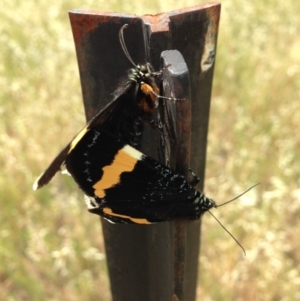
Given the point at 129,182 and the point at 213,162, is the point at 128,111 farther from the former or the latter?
the point at 213,162

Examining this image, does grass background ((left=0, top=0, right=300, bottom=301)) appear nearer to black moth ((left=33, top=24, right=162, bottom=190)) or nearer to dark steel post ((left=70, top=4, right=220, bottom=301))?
dark steel post ((left=70, top=4, right=220, bottom=301))

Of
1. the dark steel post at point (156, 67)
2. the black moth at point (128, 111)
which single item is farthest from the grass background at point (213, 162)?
the black moth at point (128, 111)

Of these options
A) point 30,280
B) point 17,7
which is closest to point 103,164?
point 30,280

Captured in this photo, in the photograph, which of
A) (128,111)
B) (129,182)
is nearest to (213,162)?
(128,111)

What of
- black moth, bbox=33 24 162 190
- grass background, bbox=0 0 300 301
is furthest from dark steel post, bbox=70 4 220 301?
grass background, bbox=0 0 300 301

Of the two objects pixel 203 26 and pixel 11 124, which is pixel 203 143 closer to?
pixel 203 26

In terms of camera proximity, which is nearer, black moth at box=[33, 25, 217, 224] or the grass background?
black moth at box=[33, 25, 217, 224]

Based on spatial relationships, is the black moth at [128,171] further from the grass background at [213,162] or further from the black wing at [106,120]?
the grass background at [213,162]
